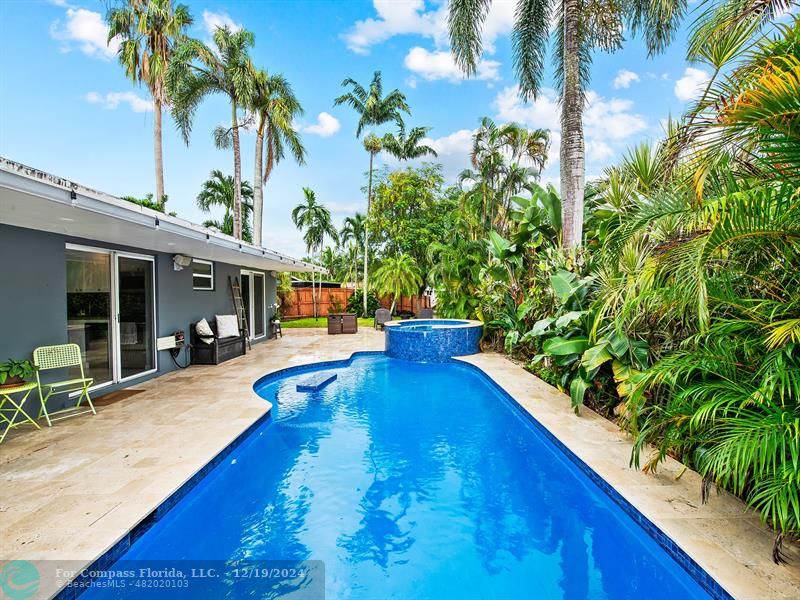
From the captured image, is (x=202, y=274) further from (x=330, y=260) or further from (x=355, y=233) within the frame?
(x=330, y=260)

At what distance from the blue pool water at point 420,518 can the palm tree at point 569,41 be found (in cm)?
495

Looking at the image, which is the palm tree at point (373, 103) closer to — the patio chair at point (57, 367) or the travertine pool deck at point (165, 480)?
the travertine pool deck at point (165, 480)

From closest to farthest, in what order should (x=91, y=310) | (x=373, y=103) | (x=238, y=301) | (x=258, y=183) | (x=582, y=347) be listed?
(x=582, y=347) → (x=91, y=310) → (x=238, y=301) → (x=258, y=183) → (x=373, y=103)

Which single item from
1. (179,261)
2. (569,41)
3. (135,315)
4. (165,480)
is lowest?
(165,480)

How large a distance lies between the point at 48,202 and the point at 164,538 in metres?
3.36

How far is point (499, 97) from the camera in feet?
52.4

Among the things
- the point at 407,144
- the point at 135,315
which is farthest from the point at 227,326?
the point at 407,144

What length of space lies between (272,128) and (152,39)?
17.7 ft

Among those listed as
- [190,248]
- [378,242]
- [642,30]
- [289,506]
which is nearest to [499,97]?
[642,30]

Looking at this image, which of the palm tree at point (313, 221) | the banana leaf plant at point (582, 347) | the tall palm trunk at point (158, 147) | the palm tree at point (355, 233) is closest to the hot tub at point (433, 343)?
the banana leaf plant at point (582, 347)

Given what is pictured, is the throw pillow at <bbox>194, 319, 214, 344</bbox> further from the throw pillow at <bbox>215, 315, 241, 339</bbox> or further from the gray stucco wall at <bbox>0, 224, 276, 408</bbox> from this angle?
the gray stucco wall at <bbox>0, 224, 276, 408</bbox>

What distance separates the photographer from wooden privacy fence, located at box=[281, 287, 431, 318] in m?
22.1

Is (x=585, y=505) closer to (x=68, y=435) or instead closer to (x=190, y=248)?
(x=68, y=435)

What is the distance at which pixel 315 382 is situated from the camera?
8039mm
